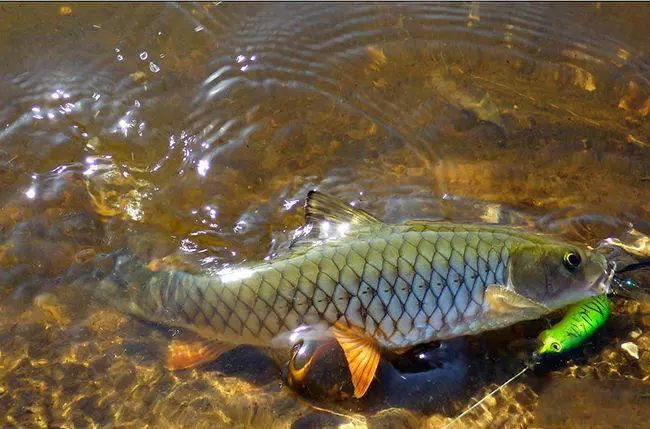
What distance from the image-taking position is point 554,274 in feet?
12.9

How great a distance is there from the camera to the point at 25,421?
396 centimetres

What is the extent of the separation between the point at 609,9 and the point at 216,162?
4.22 meters

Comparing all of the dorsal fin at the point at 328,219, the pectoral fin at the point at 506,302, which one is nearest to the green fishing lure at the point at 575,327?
the pectoral fin at the point at 506,302

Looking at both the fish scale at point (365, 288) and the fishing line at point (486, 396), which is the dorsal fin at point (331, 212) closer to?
the fish scale at point (365, 288)

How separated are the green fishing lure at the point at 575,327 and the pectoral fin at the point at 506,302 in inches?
11.3

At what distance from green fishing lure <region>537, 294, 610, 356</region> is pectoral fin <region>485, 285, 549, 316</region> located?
0.94 feet

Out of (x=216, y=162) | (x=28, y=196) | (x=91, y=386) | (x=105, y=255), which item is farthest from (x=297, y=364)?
(x=28, y=196)

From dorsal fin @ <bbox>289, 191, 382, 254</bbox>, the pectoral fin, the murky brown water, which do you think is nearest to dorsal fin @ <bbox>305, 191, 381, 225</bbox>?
dorsal fin @ <bbox>289, 191, 382, 254</bbox>

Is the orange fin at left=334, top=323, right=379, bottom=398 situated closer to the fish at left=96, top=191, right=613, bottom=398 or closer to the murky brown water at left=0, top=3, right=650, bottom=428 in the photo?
the fish at left=96, top=191, right=613, bottom=398

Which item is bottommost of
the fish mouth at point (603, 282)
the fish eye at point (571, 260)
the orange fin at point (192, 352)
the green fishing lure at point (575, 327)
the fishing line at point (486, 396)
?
the fishing line at point (486, 396)

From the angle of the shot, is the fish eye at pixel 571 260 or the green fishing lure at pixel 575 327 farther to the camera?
the green fishing lure at pixel 575 327

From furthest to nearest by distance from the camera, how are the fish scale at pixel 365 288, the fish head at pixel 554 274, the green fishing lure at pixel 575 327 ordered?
the green fishing lure at pixel 575 327 < the fish head at pixel 554 274 < the fish scale at pixel 365 288

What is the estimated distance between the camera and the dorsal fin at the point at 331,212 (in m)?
4.16

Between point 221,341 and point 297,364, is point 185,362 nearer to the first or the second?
point 221,341
